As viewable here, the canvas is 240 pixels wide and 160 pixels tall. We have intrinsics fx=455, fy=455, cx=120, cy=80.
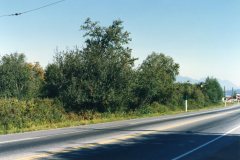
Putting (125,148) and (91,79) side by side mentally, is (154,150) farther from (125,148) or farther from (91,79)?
(91,79)

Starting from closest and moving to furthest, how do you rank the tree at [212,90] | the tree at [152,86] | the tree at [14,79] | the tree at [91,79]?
the tree at [91,79]
the tree at [152,86]
the tree at [14,79]
the tree at [212,90]

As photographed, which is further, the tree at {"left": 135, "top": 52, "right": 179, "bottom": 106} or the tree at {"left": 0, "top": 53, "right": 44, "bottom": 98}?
the tree at {"left": 0, "top": 53, "right": 44, "bottom": 98}

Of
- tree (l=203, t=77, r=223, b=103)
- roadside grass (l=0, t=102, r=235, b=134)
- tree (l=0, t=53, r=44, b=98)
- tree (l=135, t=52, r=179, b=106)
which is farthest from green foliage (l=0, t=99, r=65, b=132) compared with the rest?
tree (l=203, t=77, r=223, b=103)

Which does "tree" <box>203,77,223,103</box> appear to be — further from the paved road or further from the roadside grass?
the paved road

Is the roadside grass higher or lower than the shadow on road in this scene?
higher

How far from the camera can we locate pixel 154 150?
48.6 feet

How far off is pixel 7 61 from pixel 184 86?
2738 centimetres

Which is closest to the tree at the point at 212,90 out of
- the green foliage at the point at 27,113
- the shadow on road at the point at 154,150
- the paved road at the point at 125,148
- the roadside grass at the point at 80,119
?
the roadside grass at the point at 80,119

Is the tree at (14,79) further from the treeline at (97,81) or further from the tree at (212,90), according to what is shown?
the tree at (212,90)

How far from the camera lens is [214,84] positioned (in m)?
97.4

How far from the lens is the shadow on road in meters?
13.1

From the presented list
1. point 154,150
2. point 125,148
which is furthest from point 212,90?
point 154,150

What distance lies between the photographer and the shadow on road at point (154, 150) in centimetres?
1309

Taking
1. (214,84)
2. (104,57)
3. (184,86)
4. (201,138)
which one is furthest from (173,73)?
(201,138)
